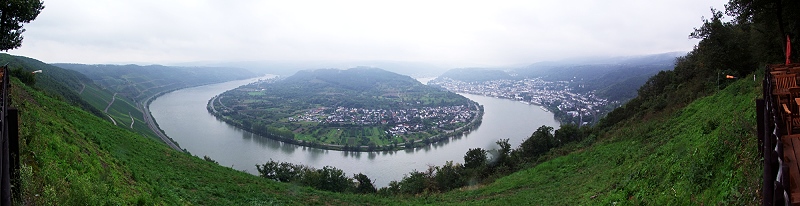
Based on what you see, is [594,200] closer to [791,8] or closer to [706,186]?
[706,186]

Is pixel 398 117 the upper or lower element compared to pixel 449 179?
lower

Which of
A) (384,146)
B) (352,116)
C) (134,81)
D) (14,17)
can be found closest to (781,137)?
(14,17)

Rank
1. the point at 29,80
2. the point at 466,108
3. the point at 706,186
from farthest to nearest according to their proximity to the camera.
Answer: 1. the point at 466,108
2. the point at 29,80
3. the point at 706,186

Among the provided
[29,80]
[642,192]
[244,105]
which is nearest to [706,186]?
[642,192]

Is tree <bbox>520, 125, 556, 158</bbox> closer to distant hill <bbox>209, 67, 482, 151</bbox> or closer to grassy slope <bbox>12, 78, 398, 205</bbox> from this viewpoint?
grassy slope <bbox>12, 78, 398, 205</bbox>

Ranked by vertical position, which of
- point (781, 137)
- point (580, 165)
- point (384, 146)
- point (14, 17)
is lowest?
point (384, 146)

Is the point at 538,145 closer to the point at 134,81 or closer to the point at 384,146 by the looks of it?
the point at 384,146
